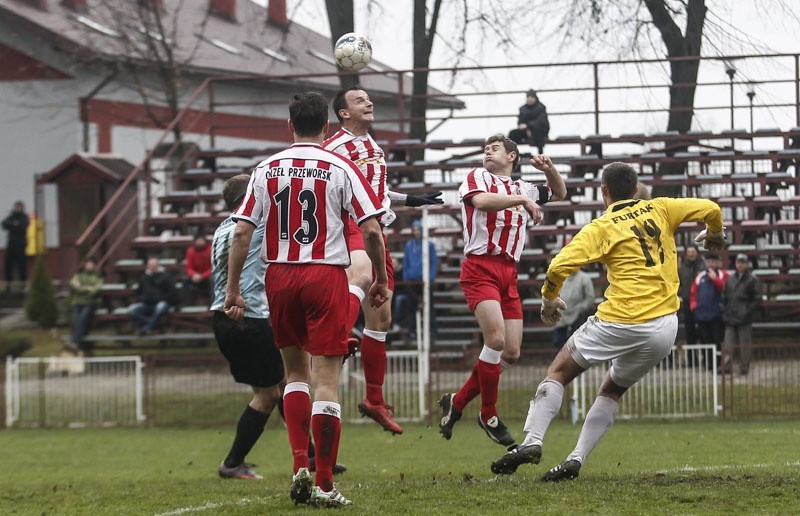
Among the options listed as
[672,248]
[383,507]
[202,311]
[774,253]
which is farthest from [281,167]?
[774,253]

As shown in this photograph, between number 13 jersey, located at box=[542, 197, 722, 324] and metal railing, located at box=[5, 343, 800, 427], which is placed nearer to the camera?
number 13 jersey, located at box=[542, 197, 722, 324]

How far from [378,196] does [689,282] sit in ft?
36.8

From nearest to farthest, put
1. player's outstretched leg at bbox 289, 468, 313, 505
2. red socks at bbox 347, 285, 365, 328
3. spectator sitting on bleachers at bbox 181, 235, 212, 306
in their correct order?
player's outstretched leg at bbox 289, 468, 313, 505 → red socks at bbox 347, 285, 365, 328 → spectator sitting on bleachers at bbox 181, 235, 212, 306

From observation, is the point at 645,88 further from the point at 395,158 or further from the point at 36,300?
the point at 36,300

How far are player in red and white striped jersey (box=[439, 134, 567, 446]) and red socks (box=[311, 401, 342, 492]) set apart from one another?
2360 millimetres

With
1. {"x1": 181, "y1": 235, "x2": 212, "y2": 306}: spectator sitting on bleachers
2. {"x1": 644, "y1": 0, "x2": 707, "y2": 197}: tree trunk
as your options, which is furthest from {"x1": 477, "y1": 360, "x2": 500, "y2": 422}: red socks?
{"x1": 644, "y1": 0, "x2": 707, "y2": 197}: tree trunk

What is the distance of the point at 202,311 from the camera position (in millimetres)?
21719

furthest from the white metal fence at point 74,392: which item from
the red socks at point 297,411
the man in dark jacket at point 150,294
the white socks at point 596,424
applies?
the white socks at point 596,424

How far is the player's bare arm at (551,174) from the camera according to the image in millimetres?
9406

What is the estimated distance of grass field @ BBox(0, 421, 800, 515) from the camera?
7324 millimetres

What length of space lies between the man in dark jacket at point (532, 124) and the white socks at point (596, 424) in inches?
545

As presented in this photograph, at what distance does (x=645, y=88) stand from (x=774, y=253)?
12.9 feet

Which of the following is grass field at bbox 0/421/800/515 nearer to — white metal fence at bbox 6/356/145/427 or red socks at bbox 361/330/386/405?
white metal fence at bbox 6/356/145/427

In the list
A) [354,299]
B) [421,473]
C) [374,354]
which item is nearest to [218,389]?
[421,473]
